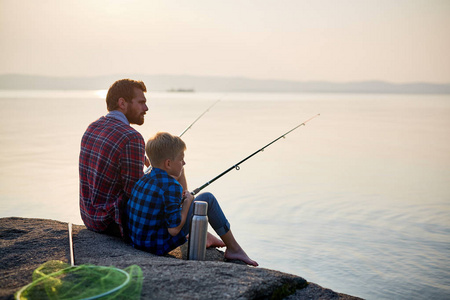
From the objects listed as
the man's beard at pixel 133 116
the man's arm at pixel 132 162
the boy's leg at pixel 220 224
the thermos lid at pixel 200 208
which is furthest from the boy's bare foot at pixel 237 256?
the man's beard at pixel 133 116

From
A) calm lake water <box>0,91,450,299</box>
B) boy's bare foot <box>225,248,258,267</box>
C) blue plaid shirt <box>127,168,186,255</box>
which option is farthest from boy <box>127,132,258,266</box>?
calm lake water <box>0,91,450,299</box>

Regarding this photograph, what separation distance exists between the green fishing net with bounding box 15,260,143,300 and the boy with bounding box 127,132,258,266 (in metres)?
0.69

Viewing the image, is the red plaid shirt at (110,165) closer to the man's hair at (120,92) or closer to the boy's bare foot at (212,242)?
the man's hair at (120,92)

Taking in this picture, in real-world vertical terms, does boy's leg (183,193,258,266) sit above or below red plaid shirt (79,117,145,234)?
below

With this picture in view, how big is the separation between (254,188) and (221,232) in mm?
3702

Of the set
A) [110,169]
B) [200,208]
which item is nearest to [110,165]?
[110,169]

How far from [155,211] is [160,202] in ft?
0.22

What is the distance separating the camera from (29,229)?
3490mm

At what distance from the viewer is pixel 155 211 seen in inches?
115

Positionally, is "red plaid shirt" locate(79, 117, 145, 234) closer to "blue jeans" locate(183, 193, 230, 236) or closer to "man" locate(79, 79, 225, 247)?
"man" locate(79, 79, 225, 247)

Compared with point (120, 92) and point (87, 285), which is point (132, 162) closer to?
point (120, 92)

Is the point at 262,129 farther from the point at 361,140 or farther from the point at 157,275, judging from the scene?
the point at 157,275

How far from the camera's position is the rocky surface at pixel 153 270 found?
2.28m

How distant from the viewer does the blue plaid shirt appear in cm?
290
